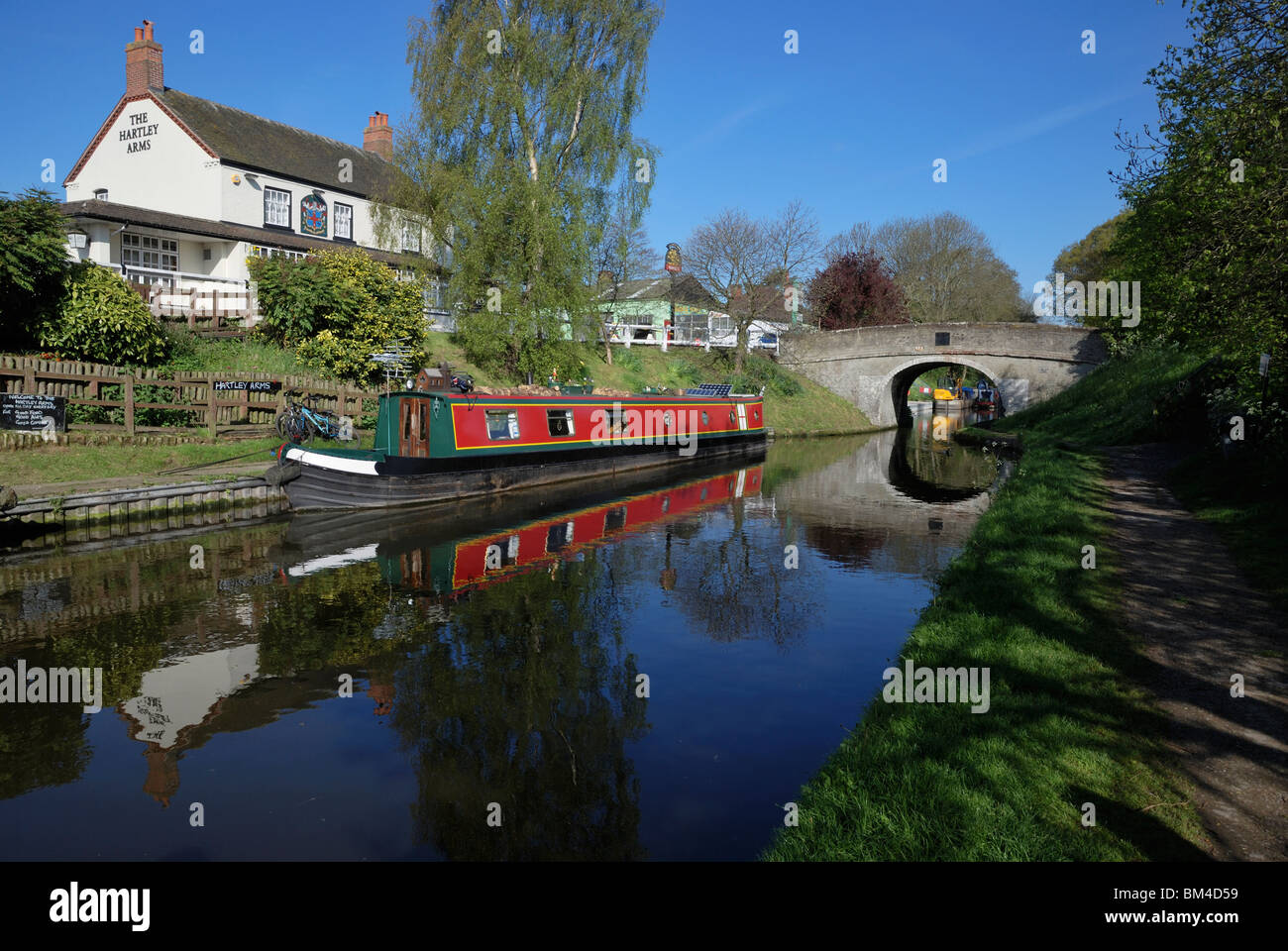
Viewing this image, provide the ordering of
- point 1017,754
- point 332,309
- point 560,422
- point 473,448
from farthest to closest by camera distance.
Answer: point 332,309 → point 560,422 → point 473,448 → point 1017,754

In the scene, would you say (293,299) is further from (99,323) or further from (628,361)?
(628,361)

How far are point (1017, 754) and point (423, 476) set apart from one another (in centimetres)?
1319

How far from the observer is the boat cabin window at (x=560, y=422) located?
19562mm

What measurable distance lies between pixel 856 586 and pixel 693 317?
36.2 m

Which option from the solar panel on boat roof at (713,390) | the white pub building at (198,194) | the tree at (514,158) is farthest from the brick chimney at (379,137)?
the solar panel on boat roof at (713,390)

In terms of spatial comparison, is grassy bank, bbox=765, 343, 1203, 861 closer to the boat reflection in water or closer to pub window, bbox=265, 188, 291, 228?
the boat reflection in water

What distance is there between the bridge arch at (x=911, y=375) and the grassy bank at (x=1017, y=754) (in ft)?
95.3

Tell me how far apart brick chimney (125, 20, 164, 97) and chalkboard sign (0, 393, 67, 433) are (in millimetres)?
18344

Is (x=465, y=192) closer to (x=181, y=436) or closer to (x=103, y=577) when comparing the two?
(x=181, y=436)

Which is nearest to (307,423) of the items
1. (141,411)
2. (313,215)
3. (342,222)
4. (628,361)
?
(141,411)

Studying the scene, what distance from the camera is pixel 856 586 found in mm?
10656

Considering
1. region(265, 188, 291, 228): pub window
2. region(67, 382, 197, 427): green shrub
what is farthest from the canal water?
region(265, 188, 291, 228): pub window

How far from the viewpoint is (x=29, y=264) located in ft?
49.7
